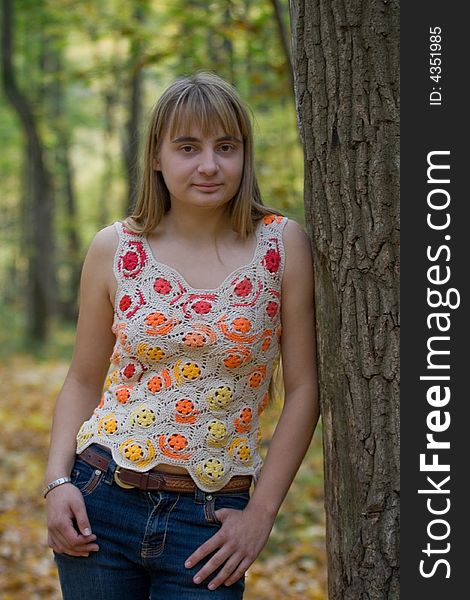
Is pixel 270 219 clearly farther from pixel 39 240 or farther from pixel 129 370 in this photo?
pixel 39 240

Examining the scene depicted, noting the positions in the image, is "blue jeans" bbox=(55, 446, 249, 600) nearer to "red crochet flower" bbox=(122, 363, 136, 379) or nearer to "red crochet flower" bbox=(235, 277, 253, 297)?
"red crochet flower" bbox=(122, 363, 136, 379)

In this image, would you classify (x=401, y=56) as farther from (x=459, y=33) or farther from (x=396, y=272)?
(x=396, y=272)

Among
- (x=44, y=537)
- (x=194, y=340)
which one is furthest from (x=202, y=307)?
(x=44, y=537)

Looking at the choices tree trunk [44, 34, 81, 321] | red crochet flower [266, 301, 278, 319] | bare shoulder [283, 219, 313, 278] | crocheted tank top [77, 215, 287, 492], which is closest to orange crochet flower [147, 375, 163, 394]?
crocheted tank top [77, 215, 287, 492]

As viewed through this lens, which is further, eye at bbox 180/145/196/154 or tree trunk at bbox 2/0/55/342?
tree trunk at bbox 2/0/55/342

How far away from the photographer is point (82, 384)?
8.25 ft

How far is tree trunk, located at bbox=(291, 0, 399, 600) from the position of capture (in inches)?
81.7

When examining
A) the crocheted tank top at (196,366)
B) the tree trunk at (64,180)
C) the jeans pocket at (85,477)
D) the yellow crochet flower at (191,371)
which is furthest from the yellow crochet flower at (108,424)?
the tree trunk at (64,180)

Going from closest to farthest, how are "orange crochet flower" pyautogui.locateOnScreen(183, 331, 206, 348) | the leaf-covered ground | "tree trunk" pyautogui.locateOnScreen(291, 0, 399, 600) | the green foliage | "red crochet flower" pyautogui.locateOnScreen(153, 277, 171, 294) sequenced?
1. "tree trunk" pyautogui.locateOnScreen(291, 0, 399, 600)
2. "orange crochet flower" pyautogui.locateOnScreen(183, 331, 206, 348)
3. "red crochet flower" pyautogui.locateOnScreen(153, 277, 171, 294)
4. the leaf-covered ground
5. the green foliage

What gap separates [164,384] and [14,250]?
1014 inches

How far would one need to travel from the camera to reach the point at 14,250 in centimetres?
2692

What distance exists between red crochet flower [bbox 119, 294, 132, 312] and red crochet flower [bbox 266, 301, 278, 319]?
1.28 feet

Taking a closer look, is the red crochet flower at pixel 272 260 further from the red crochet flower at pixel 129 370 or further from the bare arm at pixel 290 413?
the red crochet flower at pixel 129 370

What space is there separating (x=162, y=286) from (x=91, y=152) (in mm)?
20161
